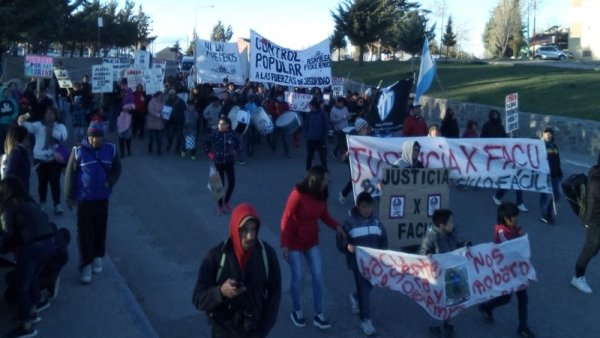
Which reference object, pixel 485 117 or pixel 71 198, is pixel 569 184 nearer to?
pixel 71 198

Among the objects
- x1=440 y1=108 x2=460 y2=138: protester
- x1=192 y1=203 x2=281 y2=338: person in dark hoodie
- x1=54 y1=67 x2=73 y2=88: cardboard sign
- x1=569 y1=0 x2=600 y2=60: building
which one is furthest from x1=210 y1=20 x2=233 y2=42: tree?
x1=192 y1=203 x2=281 y2=338: person in dark hoodie

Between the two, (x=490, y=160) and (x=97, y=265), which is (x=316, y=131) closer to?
(x=490, y=160)

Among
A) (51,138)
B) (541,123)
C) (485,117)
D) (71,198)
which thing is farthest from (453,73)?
(71,198)

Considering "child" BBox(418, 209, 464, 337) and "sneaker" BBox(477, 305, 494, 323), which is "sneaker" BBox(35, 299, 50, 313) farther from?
"sneaker" BBox(477, 305, 494, 323)

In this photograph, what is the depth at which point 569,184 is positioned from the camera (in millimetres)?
8508

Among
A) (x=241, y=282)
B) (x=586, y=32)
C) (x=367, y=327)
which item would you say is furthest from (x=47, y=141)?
(x=586, y=32)

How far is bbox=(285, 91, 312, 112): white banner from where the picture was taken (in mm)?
20594

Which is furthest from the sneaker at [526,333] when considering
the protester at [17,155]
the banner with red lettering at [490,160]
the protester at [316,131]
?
the protester at [316,131]

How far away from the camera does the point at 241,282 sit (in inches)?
171

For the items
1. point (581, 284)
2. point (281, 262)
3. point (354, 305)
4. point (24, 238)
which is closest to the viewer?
point (24, 238)

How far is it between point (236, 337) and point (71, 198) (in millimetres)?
3836

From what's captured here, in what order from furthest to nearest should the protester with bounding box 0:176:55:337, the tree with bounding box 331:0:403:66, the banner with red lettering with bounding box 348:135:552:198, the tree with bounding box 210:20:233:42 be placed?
the tree with bounding box 210:20:233:42, the tree with bounding box 331:0:403:66, the banner with red lettering with bounding box 348:135:552:198, the protester with bounding box 0:176:55:337

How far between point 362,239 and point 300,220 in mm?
641

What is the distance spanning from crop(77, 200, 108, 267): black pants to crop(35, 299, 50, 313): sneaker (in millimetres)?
805
